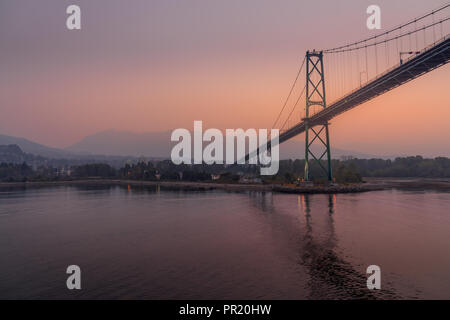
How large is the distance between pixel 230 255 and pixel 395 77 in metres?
23.4

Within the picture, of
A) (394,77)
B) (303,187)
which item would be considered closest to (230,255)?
(394,77)

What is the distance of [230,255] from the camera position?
1633 centimetres

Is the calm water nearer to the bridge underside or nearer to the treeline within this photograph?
the bridge underside

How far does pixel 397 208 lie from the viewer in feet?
108

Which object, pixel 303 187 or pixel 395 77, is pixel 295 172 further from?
pixel 395 77

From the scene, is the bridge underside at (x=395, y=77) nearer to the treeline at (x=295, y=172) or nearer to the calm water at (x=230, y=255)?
the calm water at (x=230, y=255)

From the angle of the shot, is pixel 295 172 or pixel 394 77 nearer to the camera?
pixel 394 77

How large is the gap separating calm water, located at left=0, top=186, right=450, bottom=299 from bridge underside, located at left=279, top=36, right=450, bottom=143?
11970 mm

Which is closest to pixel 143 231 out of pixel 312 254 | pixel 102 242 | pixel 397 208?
pixel 102 242

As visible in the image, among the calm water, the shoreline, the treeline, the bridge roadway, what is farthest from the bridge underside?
the treeline

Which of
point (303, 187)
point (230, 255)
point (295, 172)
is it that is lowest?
point (230, 255)

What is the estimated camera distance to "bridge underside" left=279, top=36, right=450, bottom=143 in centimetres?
2414
